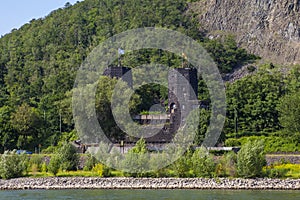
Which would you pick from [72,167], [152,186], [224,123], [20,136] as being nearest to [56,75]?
[20,136]

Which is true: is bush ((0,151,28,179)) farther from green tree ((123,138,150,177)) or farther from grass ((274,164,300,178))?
grass ((274,164,300,178))

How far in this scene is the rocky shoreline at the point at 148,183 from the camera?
148ft

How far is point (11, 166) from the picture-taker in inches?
2036

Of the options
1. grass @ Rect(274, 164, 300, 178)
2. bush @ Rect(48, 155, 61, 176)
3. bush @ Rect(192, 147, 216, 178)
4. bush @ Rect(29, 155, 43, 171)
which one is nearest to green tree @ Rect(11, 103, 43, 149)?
bush @ Rect(29, 155, 43, 171)

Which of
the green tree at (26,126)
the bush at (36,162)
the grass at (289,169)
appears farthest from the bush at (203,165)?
the green tree at (26,126)

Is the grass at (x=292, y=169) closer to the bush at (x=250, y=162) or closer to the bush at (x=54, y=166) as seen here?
the bush at (x=250, y=162)

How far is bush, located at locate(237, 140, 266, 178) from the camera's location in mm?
47219

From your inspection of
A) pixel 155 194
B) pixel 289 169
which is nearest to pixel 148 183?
pixel 155 194

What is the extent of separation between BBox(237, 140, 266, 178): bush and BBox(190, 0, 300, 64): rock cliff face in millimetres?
65315

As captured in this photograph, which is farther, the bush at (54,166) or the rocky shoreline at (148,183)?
the bush at (54,166)

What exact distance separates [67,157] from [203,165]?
1181 centimetres

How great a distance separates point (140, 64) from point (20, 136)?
3379 cm

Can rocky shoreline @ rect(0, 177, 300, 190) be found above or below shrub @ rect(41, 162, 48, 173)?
below

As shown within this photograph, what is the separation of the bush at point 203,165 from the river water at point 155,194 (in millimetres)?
4798
